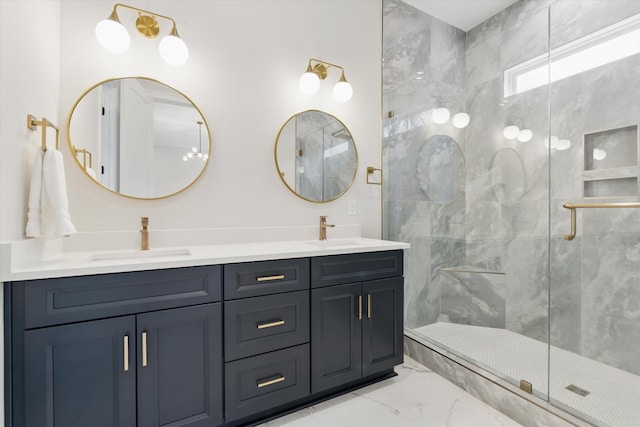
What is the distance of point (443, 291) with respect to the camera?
9.09 ft

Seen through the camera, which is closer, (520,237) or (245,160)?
(245,160)

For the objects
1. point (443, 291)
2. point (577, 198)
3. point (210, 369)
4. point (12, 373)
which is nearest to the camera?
point (12, 373)

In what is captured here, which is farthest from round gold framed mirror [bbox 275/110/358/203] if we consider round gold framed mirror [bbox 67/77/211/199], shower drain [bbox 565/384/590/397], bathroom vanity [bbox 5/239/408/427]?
shower drain [bbox 565/384/590/397]

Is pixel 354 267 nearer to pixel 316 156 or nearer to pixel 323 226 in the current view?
pixel 323 226

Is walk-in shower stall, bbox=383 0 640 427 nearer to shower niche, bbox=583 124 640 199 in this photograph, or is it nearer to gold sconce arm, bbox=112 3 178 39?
shower niche, bbox=583 124 640 199

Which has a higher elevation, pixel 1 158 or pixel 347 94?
pixel 347 94

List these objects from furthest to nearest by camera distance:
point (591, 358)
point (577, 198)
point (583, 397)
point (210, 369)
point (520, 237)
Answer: point (520, 237)
point (577, 198)
point (591, 358)
point (583, 397)
point (210, 369)

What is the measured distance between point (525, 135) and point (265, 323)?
7.98ft

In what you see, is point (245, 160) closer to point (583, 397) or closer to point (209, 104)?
point (209, 104)

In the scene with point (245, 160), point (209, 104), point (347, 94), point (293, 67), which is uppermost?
point (293, 67)

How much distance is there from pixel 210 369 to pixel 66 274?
70 centimetres

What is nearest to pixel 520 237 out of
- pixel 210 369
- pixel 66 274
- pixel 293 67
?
pixel 293 67

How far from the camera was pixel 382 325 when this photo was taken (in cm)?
194

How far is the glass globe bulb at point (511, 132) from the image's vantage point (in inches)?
98.7
